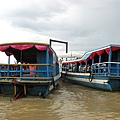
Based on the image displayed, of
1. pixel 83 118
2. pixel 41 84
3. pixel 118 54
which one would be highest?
pixel 118 54

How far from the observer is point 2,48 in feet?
34.9

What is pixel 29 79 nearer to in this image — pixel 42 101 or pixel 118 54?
pixel 42 101

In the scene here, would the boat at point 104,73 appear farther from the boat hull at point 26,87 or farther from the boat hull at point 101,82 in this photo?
the boat hull at point 26,87

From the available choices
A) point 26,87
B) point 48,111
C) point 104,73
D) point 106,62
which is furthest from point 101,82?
point 48,111

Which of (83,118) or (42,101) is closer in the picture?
(83,118)

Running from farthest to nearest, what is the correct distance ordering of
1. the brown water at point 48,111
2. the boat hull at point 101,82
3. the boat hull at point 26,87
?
1. the boat hull at point 101,82
2. the boat hull at point 26,87
3. the brown water at point 48,111

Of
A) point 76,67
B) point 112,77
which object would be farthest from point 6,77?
point 76,67

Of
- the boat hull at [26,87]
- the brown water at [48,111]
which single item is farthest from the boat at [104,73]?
the brown water at [48,111]

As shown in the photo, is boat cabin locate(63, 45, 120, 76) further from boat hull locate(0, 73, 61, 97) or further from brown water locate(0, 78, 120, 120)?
brown water locate(0, 78, 120, 120)

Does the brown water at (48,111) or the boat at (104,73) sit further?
the boat at (104,73)

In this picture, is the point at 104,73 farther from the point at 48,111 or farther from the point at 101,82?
the point at 48,111

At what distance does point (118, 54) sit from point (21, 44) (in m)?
7.57

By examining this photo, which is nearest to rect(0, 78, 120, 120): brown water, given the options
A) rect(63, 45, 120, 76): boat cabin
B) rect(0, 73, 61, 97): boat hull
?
rect(0, 73, 61, 97): boat hull

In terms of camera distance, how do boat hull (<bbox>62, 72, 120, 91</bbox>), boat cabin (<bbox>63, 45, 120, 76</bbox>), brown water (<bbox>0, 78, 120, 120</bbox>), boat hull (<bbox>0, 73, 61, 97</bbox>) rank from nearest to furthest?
brown water (<bbox>0, 78, 120, 120</bbox>) → boat hull (<bbox>0, 73, 61, 97</bbox>) → boat hull (<bbox>62, 72, 120, 91</bbox>) → boat cabin (<bbox>63, 45, 120, 76</bbox>)
